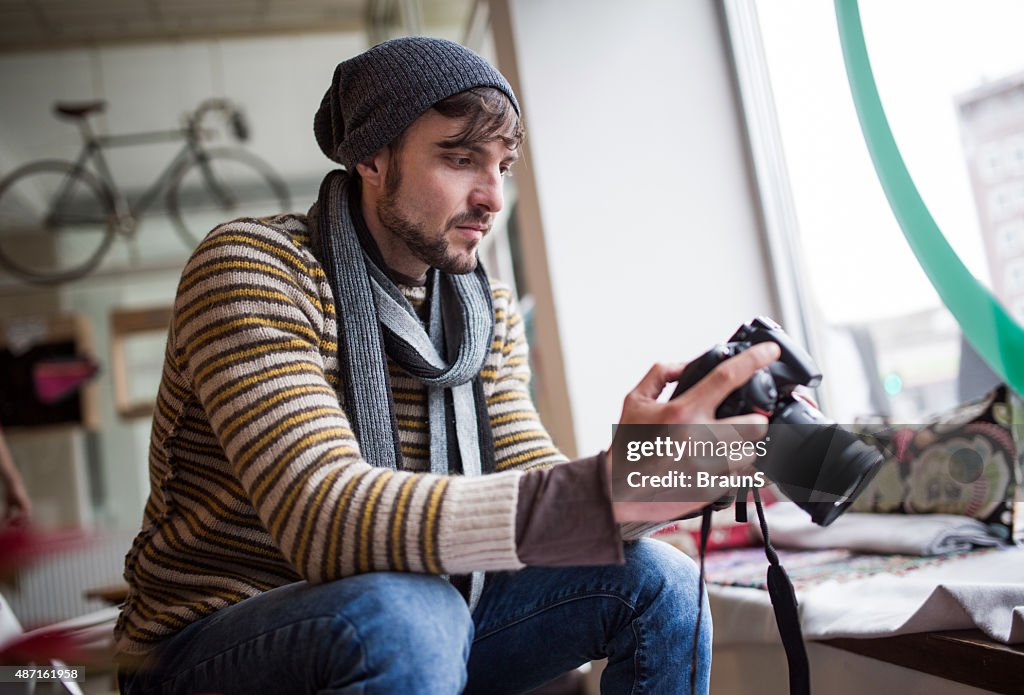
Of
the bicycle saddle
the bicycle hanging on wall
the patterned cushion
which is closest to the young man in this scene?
the patterned cushion

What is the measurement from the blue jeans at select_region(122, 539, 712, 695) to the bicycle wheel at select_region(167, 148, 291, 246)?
173 inches

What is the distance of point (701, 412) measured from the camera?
2.45 feet

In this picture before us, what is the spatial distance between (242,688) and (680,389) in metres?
0.47

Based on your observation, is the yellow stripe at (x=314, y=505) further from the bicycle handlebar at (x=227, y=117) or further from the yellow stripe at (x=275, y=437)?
the bicycle handlebar at (x=227, y=117)

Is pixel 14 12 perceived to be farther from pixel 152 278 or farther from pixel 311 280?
pixel 311 280

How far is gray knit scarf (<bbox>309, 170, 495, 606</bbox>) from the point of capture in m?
0.99

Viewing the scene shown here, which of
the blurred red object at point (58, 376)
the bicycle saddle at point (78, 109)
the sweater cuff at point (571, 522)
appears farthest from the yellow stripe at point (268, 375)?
the blurred red object at point (58, 376)

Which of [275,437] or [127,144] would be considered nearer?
[275,437]

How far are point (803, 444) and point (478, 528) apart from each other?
0.29m

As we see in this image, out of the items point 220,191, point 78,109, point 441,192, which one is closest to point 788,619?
point 441,192

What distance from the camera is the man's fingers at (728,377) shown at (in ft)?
2.46

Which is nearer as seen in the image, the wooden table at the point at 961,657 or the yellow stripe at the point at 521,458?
the wooden table at the point at 961,657

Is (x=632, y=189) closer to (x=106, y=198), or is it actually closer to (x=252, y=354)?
(x=252, y=354)

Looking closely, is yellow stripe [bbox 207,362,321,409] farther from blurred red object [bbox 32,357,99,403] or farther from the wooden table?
blurred red object [bbox 32,357,99,403]
